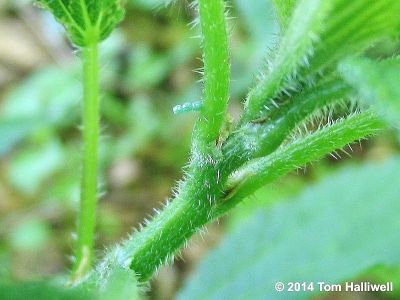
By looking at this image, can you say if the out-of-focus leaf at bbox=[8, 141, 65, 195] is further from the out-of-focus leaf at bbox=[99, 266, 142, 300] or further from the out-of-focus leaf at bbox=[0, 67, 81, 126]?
the out-of-focus leaf at bbox=[99, 266, 142, 300]

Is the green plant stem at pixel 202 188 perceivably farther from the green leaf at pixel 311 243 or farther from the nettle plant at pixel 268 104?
the green leaf at pixel 311 243

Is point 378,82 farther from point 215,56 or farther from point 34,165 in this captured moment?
point 34,165

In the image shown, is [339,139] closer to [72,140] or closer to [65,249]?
[65,249]

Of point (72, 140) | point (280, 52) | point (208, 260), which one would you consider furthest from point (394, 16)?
point (72, 140)

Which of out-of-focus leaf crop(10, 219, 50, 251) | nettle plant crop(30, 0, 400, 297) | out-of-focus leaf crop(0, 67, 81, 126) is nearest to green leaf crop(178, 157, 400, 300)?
nettle plant crop(30, 0, 400, 297)

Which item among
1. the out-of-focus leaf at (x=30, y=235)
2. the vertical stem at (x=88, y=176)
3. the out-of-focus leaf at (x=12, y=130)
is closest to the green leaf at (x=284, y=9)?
the vertical stem at (x=88, y=176)
